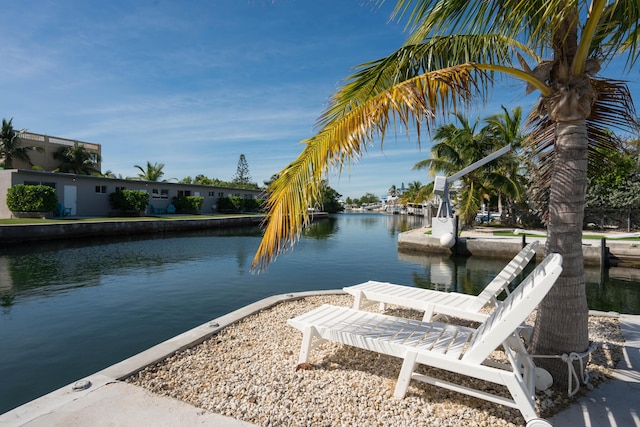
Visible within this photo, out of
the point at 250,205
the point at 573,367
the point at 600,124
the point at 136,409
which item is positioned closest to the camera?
the point at 136,409

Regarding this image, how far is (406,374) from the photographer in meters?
2.95

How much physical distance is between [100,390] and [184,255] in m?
12.2

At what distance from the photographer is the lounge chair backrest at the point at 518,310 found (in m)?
2.44

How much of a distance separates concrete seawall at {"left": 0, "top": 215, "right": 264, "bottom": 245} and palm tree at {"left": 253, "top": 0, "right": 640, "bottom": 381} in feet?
38.0

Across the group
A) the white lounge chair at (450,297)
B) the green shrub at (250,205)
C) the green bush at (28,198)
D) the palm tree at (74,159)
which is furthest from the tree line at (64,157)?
the white lounge chair at (450,297)

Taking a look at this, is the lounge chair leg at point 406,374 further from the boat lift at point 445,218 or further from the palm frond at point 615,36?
the boat lift at point 445,218

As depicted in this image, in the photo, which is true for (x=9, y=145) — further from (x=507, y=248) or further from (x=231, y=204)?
(x=507, y=248)

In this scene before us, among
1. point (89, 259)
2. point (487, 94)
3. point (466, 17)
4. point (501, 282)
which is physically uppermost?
point (466, 17)

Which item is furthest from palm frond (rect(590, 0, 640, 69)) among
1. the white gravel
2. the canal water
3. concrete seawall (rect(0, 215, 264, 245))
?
concrete seawall (rect(0, 215, 264, 245))

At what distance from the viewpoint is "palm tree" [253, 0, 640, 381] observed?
2.85 meters

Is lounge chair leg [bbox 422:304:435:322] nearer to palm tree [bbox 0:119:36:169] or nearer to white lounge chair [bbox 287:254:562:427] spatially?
white lounge chair [bbox 287:254:562:427]

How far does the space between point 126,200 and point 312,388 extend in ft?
91.4

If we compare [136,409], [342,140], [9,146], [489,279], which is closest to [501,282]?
[342,140]

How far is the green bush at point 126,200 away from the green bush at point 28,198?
606 centimetres
